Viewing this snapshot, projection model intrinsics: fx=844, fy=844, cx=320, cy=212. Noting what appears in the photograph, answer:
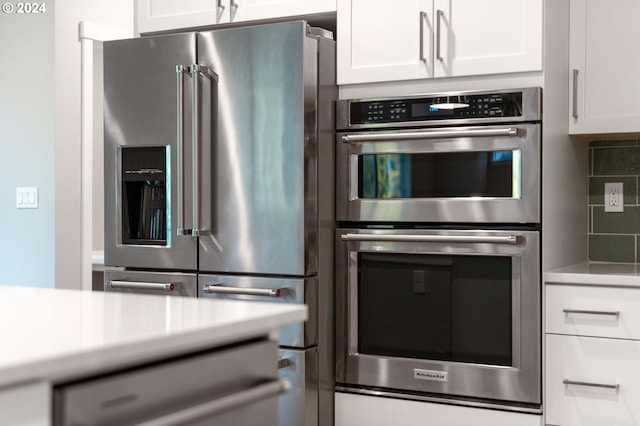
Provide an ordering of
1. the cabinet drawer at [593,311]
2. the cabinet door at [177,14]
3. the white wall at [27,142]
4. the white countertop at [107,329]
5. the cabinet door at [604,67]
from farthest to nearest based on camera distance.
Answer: the white wall at [27,142]
the cabinet door at [177,14]
the cabinet door at [604,67]
the cabinet drawer at [593,311]
the white countertop at [107,329]

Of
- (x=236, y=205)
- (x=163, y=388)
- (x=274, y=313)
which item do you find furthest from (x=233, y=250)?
(x=163, y=388)

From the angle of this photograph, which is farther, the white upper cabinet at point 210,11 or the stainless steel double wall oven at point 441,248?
the white upper cabinet at point 210,11

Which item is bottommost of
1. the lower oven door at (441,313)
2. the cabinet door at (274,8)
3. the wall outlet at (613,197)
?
the lower oven door at (441,313)

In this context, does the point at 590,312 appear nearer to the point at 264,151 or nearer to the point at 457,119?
the point at 457,119

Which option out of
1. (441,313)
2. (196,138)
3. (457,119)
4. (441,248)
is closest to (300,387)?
(441,313)

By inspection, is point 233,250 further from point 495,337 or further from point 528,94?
point 528,94

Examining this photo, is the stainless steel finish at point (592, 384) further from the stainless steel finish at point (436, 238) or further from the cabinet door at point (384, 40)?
the cabinet door at point (384, 40)

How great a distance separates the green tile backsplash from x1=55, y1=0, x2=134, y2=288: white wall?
252cm

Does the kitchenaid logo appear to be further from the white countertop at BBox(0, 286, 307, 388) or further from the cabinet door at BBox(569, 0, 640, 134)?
the white countertop at BBox(0, 286, 307, 388)

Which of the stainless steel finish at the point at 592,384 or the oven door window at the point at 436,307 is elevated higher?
the oven door window at the point at 436,307

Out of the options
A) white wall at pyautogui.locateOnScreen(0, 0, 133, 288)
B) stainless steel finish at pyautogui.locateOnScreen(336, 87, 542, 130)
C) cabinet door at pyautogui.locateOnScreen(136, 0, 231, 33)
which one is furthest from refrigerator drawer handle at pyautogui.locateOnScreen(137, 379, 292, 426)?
white wall at pyautogui.locateOnScreen(0, 0, 133, 288)

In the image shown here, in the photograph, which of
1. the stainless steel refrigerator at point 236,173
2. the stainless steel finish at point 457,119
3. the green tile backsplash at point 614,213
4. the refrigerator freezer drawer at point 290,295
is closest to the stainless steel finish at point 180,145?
the stainless steel refrigerator at point 236,173

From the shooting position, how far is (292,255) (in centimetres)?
301

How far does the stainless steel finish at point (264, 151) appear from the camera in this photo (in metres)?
2.99
